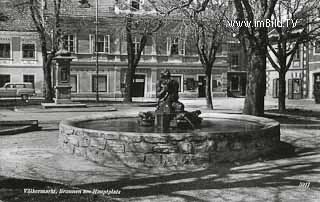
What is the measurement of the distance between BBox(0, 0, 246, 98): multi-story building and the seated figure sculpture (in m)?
28.7

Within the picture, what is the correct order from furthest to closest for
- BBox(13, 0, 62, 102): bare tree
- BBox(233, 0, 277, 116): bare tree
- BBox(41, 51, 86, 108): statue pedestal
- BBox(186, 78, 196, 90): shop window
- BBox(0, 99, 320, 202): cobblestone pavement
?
BBox(186, 78, 196, 90): shop window → BBox(13, 0, 62, 102): bare tree → BBox(41, 51, 86, 108): statue pedestal → BBox(233, 0, 277, 116): bare tree → BBox(0, 99, 320, 202): cobblestone pavement

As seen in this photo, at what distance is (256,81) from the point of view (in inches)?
633

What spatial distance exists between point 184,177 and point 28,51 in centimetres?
3709

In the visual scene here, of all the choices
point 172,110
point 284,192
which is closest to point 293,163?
point 284,192

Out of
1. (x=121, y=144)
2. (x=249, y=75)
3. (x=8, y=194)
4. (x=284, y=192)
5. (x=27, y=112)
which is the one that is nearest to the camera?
(x=8, y=194)

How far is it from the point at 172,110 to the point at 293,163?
353 centimetres

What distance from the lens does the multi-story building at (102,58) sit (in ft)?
134

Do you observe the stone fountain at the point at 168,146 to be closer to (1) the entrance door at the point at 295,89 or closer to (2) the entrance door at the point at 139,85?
(2) the entrance door at the point at 139,85

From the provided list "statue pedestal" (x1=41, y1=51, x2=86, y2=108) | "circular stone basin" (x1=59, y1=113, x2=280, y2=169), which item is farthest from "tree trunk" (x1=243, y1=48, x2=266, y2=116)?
"statue pedestal" (x1=41, y1=51, x2=86, y2=108)

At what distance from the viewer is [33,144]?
452 inches

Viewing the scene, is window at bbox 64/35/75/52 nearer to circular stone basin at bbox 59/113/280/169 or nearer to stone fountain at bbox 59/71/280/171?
stone fountain at bbox 59/71/280/171

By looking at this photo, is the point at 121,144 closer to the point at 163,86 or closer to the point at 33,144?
the point at 163,86

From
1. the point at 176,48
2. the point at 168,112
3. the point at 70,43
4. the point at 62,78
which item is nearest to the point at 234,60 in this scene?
the point at 176,48

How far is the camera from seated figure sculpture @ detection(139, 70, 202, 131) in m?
10.8
